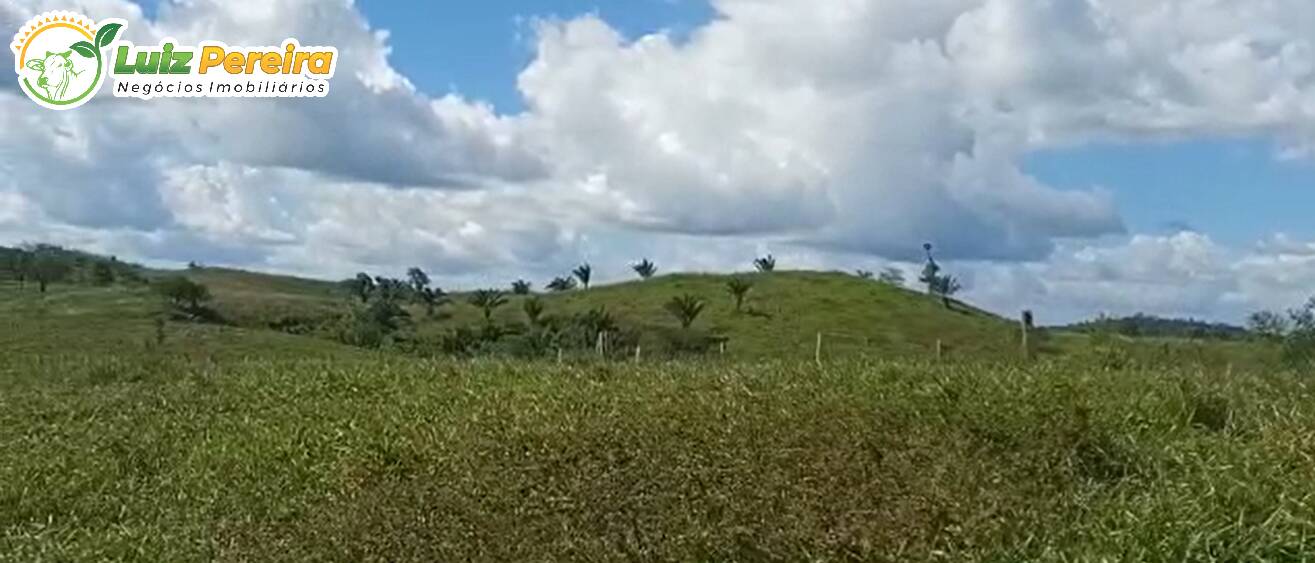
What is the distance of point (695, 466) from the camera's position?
9297mm

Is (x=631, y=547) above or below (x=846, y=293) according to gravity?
below

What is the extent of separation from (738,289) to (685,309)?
842 cm

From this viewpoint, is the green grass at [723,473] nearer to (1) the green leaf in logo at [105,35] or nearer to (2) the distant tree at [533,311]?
(1) the green leaf in logo at [105,35]

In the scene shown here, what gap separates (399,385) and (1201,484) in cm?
1058

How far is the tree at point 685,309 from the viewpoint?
211ft

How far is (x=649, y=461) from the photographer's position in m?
9.53

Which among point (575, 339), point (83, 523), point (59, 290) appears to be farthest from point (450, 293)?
point (83, 523)

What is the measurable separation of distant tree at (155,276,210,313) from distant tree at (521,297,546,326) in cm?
1573

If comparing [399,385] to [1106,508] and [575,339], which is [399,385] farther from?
[575,339]

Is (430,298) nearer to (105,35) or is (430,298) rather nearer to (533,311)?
(533,311)

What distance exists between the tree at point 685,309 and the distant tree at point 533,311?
6.63 meters

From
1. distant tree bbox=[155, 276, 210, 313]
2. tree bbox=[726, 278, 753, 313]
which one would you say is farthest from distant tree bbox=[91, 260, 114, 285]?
tree bbox=[726, 278, 753, 313]

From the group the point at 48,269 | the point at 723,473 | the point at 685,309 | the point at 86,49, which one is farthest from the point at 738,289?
the point at 723,473

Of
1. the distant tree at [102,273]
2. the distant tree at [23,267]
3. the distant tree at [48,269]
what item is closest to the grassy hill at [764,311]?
the distant tree at [102,273]
